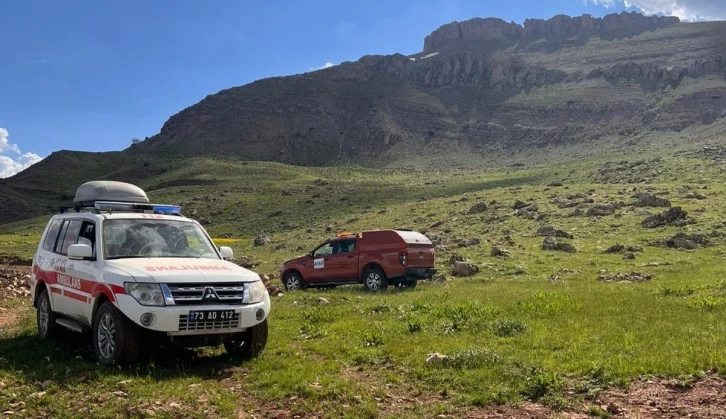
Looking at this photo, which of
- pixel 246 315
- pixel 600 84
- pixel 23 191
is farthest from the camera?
pixel 600 84

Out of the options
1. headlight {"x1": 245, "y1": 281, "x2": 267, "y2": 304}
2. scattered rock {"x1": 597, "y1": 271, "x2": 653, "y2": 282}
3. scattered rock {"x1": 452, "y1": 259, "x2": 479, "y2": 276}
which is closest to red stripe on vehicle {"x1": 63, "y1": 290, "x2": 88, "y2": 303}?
headlight {"x1": 245, "y1": 281, "x2": 267, "y2": 304}

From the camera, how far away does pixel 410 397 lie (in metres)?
7.12

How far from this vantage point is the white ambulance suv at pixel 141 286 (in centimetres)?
780

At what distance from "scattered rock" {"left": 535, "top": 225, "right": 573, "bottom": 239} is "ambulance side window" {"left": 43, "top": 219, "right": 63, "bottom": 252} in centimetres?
2509

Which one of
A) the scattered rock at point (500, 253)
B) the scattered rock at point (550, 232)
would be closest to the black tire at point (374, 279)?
the scattered rock at point (500, 253)

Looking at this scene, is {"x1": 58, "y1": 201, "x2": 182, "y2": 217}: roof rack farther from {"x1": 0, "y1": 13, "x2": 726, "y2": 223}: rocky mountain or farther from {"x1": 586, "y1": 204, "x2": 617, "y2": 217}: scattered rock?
{"x1": 0, "y1": 13, "x2": 726, "y2": 223}: rocky mountain

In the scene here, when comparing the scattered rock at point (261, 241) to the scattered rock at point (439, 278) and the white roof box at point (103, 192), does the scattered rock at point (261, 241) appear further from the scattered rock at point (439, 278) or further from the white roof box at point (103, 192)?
the white roof box at point (103, 192)

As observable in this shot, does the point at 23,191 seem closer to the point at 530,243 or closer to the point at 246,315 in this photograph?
the point at 530,243

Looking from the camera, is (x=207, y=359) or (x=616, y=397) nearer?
(x=616, y=397)

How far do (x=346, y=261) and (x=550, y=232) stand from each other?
1520cm

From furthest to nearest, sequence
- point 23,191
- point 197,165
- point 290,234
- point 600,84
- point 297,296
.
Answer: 1. point 600,84
2. point 197,165
3. point 23,191
4. point 290,234
5. point 297,296

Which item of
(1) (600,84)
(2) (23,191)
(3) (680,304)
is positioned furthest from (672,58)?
(3) (680,304)

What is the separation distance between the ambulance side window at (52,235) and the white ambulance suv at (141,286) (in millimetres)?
50

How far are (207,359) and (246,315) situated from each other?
1.26m
